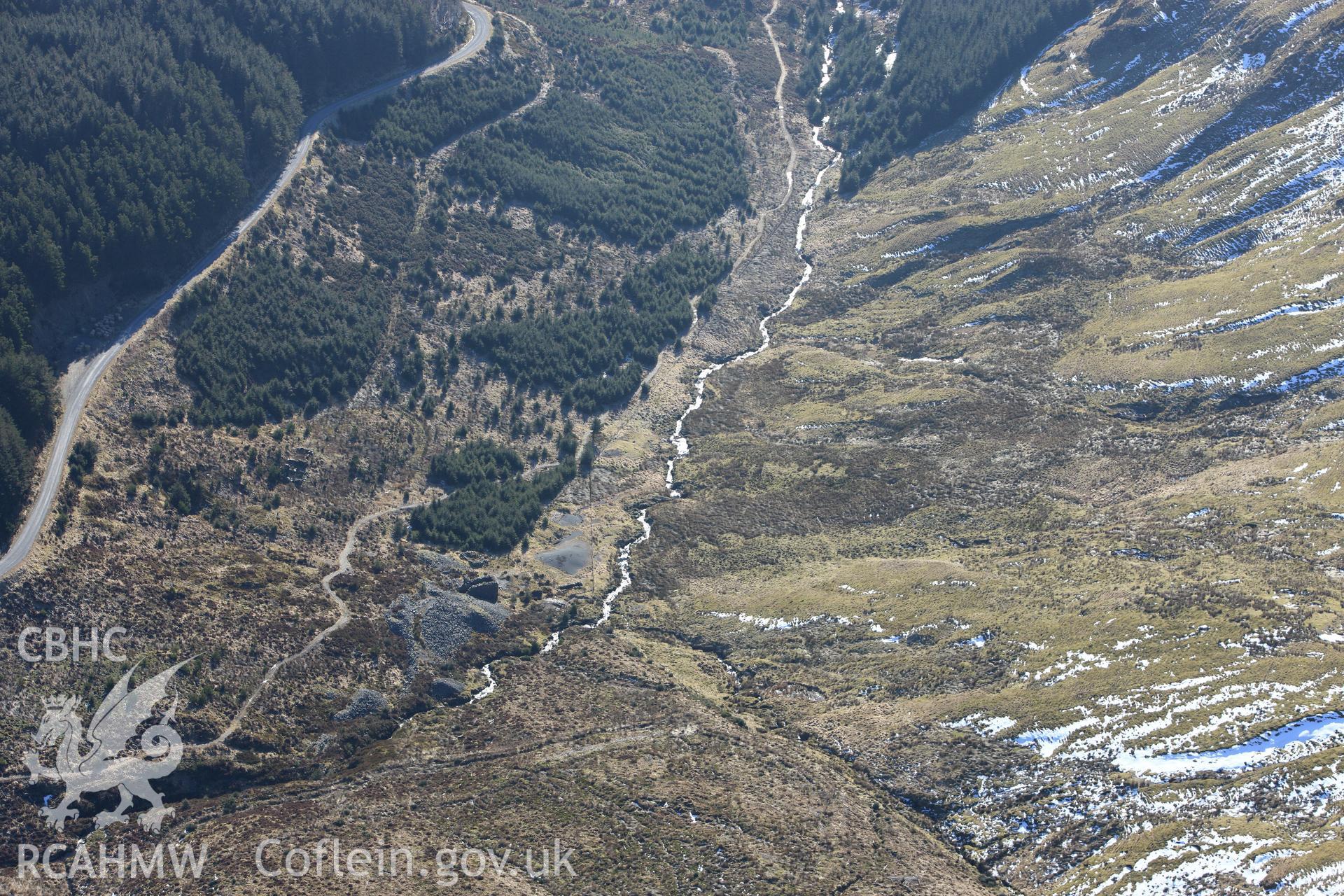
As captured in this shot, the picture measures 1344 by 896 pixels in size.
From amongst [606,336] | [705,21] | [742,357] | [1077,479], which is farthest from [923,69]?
[1077,479]

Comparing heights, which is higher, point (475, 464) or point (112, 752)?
point (475, 464)

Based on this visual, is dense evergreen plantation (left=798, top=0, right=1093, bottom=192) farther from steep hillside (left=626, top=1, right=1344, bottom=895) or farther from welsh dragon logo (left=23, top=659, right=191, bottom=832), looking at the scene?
welsh dragon logo (left=23, top=659, right=191, bottom=832)

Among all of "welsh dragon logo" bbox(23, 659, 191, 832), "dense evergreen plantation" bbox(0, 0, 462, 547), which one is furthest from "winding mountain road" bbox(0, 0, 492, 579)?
"welsh dragon logo" bbox(23, 659, 191, 832)

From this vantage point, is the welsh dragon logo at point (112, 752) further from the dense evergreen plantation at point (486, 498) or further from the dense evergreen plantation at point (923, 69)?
the dense evergreen plantation at point (923, 69)

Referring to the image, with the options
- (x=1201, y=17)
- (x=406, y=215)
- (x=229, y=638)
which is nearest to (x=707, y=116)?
(x=406, y=215)

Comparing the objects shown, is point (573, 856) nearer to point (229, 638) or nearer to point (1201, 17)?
point (229, 638)

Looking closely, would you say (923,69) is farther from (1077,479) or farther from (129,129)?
(129,129)
